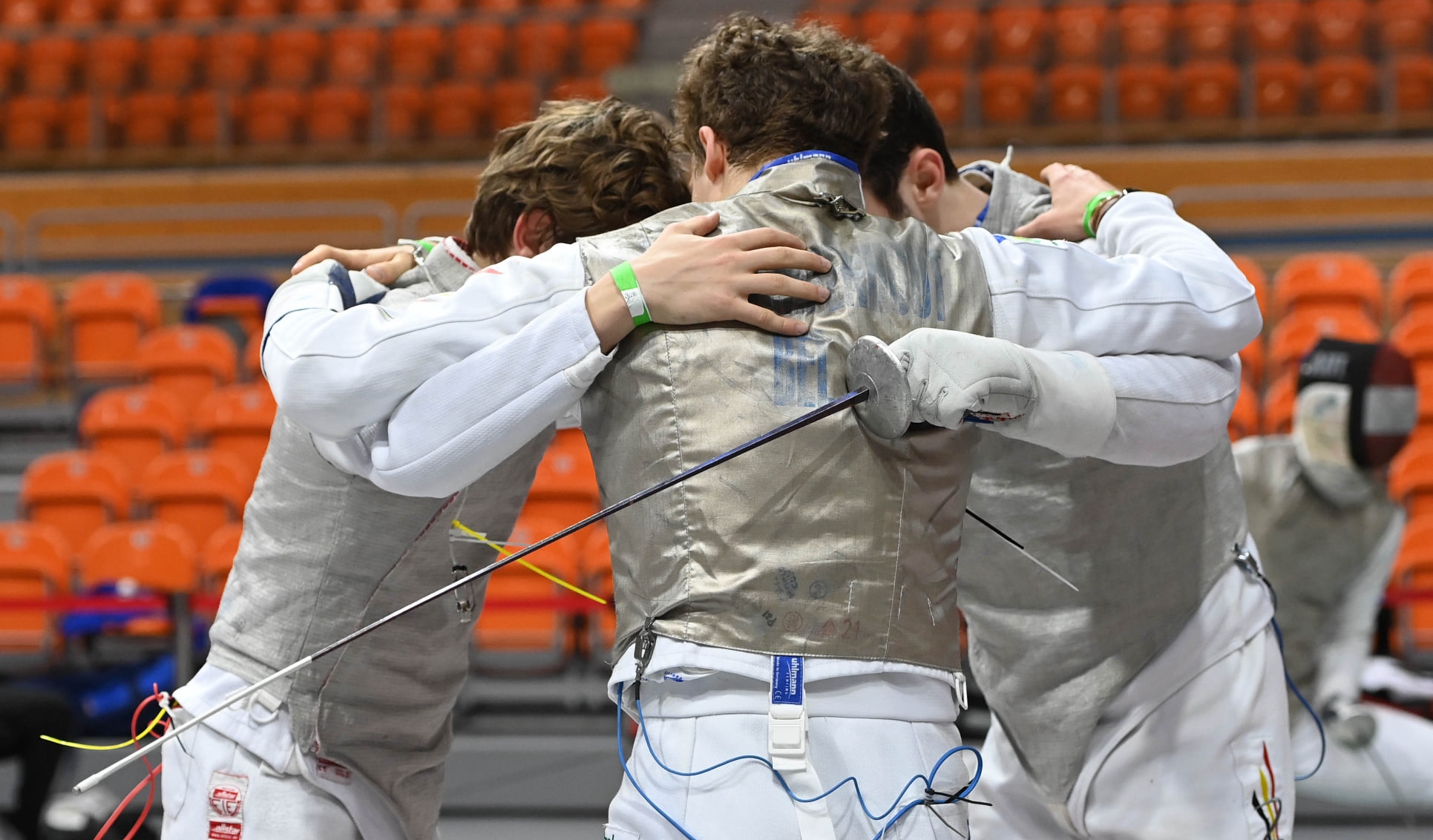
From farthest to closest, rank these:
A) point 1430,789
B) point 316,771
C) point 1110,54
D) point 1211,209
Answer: point 1110,54
point 1211,209
point 1430,789
point 316,771

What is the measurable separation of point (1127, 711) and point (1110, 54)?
851 centimetres

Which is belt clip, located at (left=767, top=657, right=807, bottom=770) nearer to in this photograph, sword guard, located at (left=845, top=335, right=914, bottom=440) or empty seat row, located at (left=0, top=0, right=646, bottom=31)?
sword guard, located at (left=845, top=335, right=914, bottom=440)

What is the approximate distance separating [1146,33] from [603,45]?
387 centimetres

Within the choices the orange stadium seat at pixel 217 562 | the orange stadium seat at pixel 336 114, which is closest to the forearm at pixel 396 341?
the orange stadium seat at pixel 217 562

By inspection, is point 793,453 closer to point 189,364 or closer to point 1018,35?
point 189,364

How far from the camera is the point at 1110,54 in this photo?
31.9 feet

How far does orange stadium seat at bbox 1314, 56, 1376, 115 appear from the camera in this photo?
30.7ft

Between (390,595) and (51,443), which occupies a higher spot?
(390,595)

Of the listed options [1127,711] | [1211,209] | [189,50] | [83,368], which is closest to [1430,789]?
[1127,711]

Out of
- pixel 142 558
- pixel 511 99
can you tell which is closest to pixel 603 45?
pixel 511 99

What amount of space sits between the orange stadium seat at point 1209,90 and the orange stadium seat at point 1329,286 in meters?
2.27

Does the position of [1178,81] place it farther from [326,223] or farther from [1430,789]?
[1430,789]

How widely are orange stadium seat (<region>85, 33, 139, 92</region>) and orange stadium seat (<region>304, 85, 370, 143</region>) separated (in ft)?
4.61

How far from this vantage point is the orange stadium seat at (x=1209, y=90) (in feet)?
31.0
